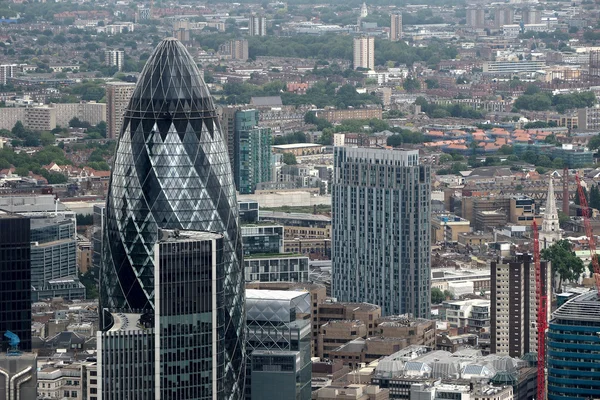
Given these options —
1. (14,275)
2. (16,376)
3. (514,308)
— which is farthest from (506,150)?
(16,376)

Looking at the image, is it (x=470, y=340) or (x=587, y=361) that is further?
(x=470, y=340)

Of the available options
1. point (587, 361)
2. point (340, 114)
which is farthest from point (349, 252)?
point (340, 114)

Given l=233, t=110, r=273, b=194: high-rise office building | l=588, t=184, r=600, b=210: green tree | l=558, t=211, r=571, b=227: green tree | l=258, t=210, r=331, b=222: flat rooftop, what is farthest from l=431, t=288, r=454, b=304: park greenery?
l=588, t=184, r=600, b=210: green tree

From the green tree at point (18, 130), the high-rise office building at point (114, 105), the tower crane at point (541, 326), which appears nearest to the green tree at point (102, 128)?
the high-rise office building at point (114, 105)

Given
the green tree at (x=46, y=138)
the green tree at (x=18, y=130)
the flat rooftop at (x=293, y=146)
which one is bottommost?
the flat rooftop at (x=293, y=146)

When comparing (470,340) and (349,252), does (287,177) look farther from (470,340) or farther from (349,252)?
(470,340)

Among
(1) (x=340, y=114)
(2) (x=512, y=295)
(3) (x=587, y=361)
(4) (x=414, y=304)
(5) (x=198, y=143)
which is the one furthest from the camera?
(1) (x=340, y=114)

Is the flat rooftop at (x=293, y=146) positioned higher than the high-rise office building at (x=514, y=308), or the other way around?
the flat rooftop at (x=293, y=146)

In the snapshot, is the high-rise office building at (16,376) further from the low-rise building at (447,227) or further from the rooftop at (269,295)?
the low-rise building at (447,227)
